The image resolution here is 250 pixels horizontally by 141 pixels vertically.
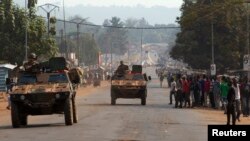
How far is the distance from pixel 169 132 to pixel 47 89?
5063mm

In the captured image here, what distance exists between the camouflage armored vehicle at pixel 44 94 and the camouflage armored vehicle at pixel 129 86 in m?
17.5

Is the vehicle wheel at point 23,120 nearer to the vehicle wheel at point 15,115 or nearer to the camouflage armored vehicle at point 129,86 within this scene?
the vehicle wheel at point 15,115

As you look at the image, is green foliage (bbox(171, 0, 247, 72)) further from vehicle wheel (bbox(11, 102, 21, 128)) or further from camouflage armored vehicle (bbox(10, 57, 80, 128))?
vehicle wheel (bbox(11, 102, 21, 128))

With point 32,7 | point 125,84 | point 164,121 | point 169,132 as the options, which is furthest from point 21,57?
point 169,132

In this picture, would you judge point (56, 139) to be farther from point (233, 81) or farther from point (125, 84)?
point (125, 84)

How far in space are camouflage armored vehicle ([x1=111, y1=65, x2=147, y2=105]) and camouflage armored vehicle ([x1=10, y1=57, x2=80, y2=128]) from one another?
17.5 metres

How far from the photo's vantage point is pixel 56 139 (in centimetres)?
1973

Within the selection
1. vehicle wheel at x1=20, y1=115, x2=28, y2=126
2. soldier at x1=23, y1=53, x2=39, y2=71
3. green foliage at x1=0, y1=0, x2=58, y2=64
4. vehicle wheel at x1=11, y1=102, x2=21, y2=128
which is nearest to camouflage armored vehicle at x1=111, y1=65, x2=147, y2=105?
soldier at x1=23, y1=53, x2=39, y2=71

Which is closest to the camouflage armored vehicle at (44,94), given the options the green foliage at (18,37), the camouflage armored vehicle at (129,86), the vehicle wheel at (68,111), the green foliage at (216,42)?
the vehicle wheel at (68,111)

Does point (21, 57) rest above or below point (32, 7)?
below

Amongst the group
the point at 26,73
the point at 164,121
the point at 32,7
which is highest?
the point at 32,7

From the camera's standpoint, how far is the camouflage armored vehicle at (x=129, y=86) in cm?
4425

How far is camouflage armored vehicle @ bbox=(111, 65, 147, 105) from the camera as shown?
145ft

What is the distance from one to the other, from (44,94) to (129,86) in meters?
19.3
